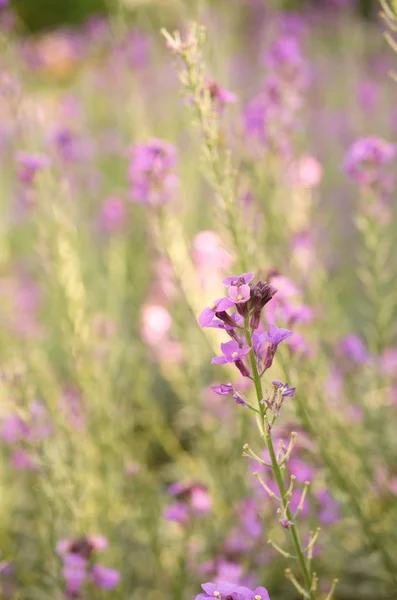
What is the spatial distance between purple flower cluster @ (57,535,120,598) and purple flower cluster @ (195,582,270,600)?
0.64 m

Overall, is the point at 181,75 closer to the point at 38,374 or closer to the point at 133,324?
the point at 38,374

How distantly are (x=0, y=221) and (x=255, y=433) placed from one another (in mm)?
1601

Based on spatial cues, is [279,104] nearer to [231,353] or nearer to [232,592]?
[231,353]

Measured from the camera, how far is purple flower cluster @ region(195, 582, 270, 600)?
106 centimetres

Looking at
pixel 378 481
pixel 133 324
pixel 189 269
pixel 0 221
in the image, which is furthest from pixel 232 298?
pixel 133 324

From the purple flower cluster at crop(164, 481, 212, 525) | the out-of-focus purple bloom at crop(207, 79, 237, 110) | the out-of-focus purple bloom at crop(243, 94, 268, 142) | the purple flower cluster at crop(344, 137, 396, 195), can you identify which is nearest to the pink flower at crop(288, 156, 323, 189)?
the out-of-focus purple bloom at crop(243, 94, 268, 142)

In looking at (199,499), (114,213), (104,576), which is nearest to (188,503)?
(199,499)

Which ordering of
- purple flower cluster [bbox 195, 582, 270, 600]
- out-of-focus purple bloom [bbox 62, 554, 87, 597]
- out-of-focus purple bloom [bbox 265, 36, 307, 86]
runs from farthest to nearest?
out-of-focus purple bloom [bbox 265, 36, 307, 86], out-of-focus purple bloom [bbox 62, 554, 87, 597], purple flower cluster [bbox 195, 582, 270, 600]

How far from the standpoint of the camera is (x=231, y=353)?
1.10 metres

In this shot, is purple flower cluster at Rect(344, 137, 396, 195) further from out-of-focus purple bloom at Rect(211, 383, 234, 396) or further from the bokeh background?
out-of-focus purple bloom at Rect(211, 383, 234, 396)

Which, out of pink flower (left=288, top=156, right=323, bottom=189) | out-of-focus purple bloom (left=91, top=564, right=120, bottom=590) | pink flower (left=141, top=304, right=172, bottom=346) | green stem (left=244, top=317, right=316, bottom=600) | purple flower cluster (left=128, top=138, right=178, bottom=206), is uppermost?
pink flower (left=288, top=156, right=323, bottom=189)

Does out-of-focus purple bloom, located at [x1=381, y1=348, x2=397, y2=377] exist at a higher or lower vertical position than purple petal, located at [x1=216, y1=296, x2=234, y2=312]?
lower

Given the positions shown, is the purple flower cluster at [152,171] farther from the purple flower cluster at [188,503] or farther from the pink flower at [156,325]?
the pink flower at [156,325]

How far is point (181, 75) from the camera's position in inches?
58.8
